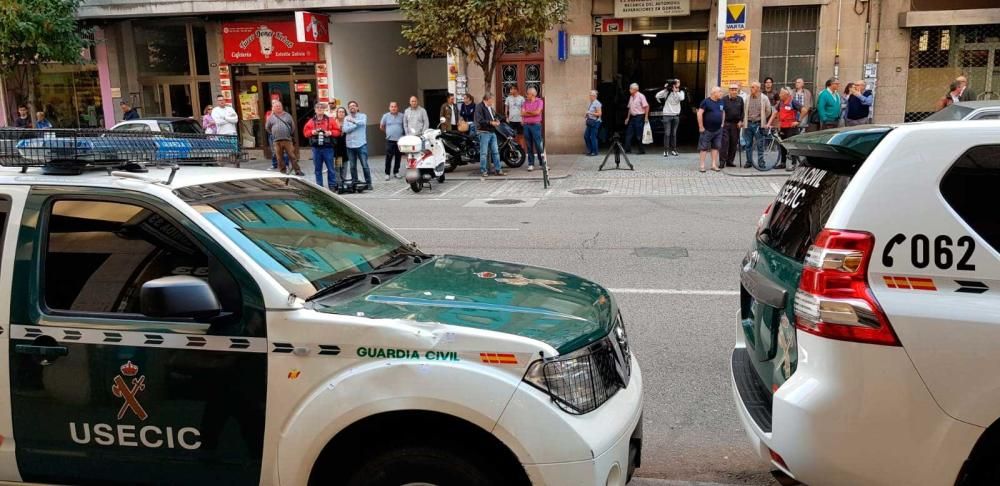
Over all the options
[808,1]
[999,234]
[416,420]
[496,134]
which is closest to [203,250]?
[416,420]

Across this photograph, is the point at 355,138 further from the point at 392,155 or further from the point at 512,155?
the point at 512,155

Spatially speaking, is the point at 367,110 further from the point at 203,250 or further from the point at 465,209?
the point at 203,250

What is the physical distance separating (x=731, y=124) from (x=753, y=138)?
2.15 ft

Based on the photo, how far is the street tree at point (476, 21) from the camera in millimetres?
15438

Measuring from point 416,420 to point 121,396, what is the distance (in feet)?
3.90

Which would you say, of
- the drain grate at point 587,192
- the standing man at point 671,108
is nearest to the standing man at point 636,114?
the standing man at point 671,108

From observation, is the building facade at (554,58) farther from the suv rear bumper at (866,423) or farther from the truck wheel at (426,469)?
the truck wheel at (426,469)

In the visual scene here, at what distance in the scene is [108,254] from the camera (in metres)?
3.26

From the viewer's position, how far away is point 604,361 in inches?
122

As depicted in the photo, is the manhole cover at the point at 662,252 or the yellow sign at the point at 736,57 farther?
the yellow sign at the point at 736,57

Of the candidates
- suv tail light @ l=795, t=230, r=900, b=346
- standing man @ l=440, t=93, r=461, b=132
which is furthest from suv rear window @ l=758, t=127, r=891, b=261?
standing man @ l=440, t=93, r=461, b=132

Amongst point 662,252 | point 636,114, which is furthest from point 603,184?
point 662,252

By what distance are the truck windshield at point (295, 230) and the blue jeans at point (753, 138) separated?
13.7 metres

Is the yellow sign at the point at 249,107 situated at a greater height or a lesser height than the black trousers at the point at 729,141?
greater
